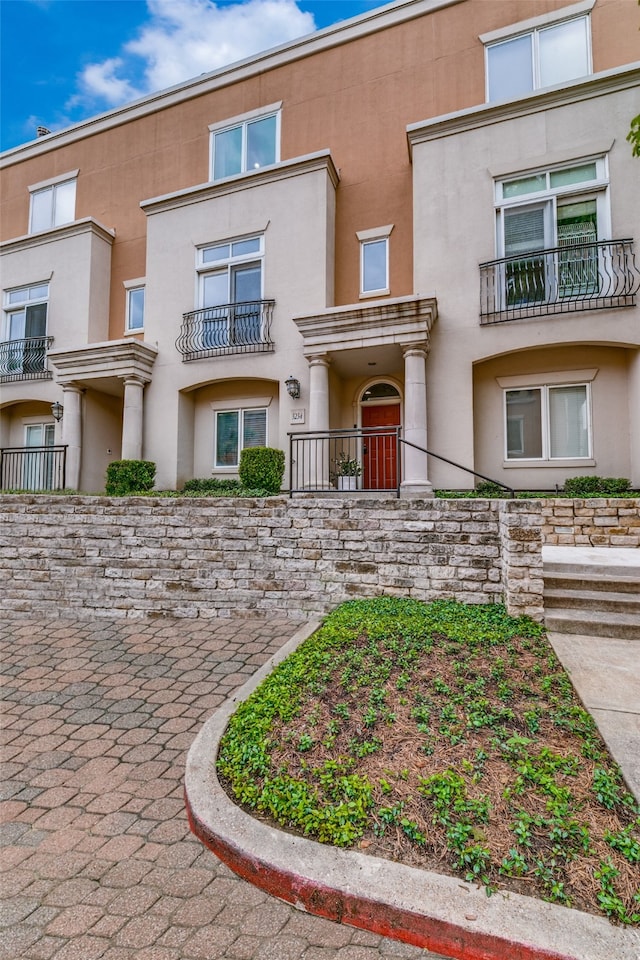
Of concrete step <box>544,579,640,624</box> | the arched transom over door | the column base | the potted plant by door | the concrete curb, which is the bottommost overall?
the concrete curb

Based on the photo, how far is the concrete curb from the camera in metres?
1.68

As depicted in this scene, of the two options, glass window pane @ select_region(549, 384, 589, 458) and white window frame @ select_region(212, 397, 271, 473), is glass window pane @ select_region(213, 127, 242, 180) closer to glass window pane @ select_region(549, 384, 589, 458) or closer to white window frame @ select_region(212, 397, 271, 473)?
white window frame @ select_region(212, 397, 271, 473)

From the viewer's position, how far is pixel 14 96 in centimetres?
1233

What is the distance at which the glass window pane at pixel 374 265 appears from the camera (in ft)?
35.2

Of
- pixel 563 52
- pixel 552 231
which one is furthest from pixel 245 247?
pixel 563 52

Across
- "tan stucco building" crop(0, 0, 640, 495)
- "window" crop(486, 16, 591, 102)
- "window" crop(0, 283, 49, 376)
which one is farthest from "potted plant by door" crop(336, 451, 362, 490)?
"window" crop(0, 283, 49, 376)

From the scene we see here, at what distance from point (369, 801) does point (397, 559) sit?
11.9ft

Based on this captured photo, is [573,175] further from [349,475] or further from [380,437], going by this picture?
[349,475]

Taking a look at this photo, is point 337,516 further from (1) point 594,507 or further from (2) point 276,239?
(2) point 276,239

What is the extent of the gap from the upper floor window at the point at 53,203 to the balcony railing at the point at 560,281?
13.0m

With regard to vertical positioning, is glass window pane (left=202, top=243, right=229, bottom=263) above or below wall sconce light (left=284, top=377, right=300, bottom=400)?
above

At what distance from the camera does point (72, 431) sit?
37.7ft

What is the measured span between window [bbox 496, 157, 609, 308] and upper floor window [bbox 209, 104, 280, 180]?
20.8 ft

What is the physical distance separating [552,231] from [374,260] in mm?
3751
